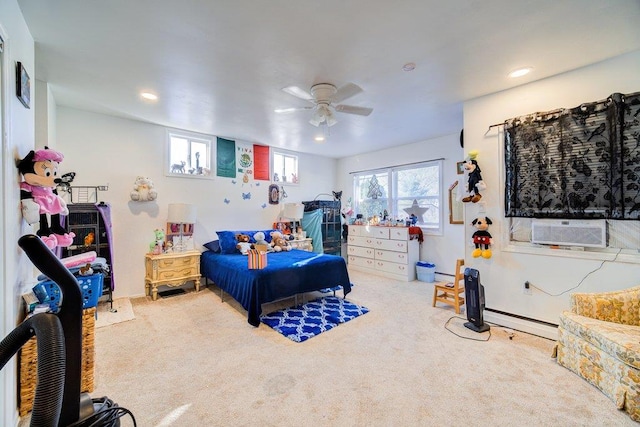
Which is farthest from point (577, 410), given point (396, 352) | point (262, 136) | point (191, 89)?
point (262, 136)

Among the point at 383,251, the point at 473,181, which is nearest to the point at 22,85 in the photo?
the point at 473,181

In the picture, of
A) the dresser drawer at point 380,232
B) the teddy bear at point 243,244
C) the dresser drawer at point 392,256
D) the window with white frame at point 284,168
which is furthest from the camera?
the window with white frame at point 284,168

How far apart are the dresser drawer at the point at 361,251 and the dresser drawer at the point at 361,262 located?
0.08 metres

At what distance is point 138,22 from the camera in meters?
1.97

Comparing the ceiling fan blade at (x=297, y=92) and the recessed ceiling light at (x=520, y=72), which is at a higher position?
the recessed ceiling light at (x=520, y=72)

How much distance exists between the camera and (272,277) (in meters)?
3.27

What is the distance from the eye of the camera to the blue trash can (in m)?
4.93

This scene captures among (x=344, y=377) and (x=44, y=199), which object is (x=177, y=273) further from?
(x=344, y=377)

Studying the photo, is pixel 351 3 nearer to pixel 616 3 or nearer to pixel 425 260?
pixel 616 3

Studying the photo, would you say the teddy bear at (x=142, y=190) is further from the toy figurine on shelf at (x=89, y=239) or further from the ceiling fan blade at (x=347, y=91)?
the ceiling fan blade at (x=347, y=91)

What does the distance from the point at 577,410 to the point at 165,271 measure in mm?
4602

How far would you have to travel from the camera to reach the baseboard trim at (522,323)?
2.77 meters

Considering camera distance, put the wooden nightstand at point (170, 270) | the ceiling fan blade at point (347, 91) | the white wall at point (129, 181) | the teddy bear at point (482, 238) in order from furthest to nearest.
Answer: the wooden nightstand at point (170, 270)
the white wall at point (129, 181)
the teddy bear at point (482, 238)
the ceiling fan blade at point (347, 91)

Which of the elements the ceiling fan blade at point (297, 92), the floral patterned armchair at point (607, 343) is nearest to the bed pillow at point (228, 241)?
the ceiling fan blade at point (297, 92)
